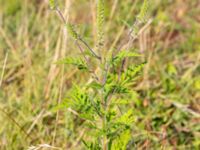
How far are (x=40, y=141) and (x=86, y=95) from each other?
2.53 ft

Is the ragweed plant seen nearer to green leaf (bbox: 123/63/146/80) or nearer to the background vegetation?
green leaf (bbox: 123/63/146/80)

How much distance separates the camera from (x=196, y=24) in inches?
134

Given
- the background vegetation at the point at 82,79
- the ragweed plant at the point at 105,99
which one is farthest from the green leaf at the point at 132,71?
the background vegetation at the point at 82,79

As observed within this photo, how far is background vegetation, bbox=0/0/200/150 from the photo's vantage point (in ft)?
7.59

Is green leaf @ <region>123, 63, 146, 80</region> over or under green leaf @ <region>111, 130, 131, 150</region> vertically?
over

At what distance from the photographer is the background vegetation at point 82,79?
91.0 inches

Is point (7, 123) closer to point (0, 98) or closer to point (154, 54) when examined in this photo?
point (0, 98)

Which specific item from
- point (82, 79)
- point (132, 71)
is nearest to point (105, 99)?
point (132, 71)

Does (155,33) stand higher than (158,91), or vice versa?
(155,33)

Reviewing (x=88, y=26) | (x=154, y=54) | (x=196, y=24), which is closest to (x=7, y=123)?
(x=154, y=54)

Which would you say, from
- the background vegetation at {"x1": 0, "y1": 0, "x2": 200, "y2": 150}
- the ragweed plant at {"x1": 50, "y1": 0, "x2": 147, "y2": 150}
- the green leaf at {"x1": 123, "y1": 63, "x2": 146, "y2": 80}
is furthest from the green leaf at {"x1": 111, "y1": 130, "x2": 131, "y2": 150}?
the background vegetation at {"x1": 0, "y1": 0, "x2": 200, "y2": 150}

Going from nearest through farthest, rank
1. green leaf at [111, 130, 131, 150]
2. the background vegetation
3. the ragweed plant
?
the ragweed plant < green leaf at [111, 130, 131, 150] < the background vegetation

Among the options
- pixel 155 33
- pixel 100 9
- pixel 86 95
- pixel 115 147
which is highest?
pixel 155 33

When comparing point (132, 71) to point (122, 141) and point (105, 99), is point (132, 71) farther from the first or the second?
point (122, 141)
